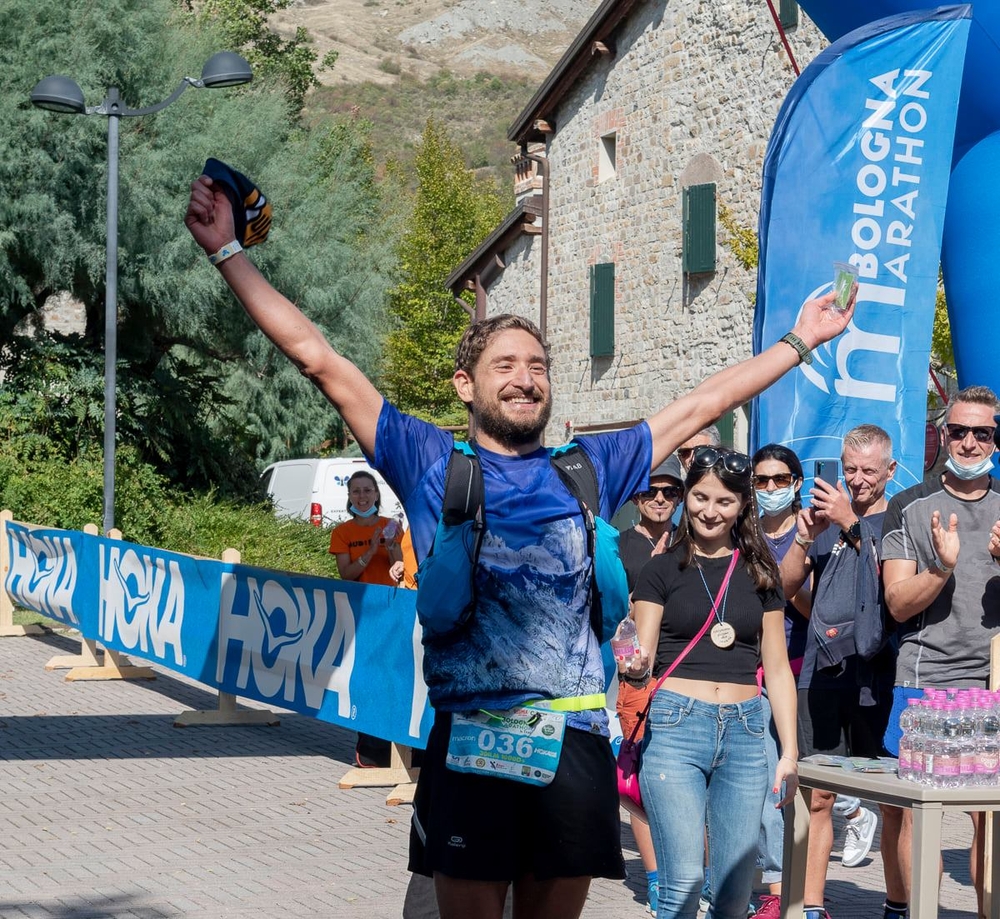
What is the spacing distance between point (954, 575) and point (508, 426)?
2.67 meters

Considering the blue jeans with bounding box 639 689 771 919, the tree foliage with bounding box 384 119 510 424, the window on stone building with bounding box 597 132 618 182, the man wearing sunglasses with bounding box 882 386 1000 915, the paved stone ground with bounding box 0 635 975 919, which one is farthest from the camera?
the tree foliage with bounding box 384 119 510 424

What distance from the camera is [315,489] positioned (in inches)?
1003

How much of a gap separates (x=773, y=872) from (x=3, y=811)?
4300 millimetres

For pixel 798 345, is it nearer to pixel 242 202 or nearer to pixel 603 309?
pixel 242 202

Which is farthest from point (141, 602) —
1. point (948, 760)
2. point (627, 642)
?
point (948, 760)

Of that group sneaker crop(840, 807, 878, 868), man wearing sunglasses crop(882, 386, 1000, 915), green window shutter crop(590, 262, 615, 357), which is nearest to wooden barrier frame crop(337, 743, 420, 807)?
sneaker crop(840, 807, 878, 868)

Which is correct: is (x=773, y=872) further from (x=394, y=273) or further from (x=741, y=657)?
(x=394, y=273)

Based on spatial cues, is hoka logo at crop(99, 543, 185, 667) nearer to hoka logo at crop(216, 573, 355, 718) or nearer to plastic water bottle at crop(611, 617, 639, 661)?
hoka logo at crop(216, 573, 355, 718)

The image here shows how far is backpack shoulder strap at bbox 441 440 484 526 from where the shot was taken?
11.3ft

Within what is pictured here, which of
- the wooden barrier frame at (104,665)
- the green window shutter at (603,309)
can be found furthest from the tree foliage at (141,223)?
the wooden barrier frame at (104,665)

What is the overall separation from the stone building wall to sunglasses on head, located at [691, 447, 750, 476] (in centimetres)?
1766

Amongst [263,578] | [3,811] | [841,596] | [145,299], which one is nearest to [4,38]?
[145,299]

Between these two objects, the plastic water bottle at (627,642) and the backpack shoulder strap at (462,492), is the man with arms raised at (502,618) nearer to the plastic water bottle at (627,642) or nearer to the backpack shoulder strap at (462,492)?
the backpack shoulder strap at (462,492)

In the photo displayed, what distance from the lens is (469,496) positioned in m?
3.46
